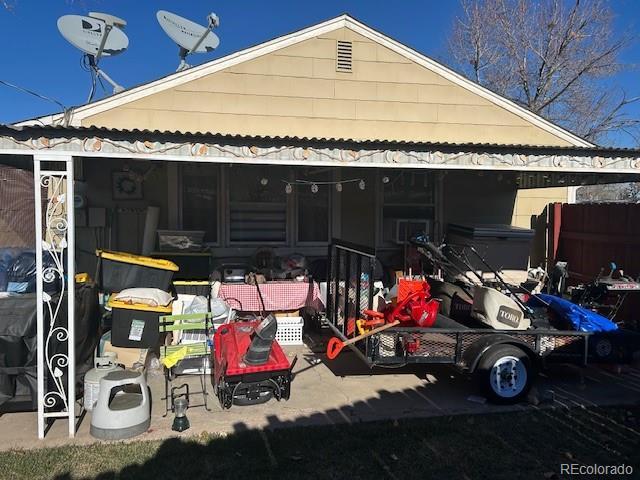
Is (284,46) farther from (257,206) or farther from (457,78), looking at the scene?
(457,78)

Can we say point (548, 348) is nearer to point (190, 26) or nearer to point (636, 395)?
point (636, 395)

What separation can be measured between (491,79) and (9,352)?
2313 centimetres

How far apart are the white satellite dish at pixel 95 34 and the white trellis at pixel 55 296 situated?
4.21m

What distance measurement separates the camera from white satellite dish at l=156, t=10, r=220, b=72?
29.2 feet

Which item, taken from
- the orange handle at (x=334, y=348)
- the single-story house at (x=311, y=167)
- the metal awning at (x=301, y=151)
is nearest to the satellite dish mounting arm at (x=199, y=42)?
the single-story house at (x=311, y=167)

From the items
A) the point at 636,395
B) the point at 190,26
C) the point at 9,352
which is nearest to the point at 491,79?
the point at 190,26

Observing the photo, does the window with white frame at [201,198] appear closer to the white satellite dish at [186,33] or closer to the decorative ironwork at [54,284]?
the white satellite dish at [186,33]

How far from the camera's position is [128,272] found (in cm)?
658

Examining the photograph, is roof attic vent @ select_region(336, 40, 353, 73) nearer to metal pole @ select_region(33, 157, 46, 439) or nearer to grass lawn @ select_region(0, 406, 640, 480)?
metal pole @ select_region(33, 157, 46, 439)

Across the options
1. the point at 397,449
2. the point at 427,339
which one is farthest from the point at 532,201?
the point at 397,449

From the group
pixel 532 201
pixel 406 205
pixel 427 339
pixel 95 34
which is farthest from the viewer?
pixel 532 201

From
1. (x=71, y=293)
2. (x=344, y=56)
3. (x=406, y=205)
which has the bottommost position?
(x=71, y=293)

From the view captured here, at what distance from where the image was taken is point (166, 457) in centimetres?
399

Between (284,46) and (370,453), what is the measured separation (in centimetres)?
658
